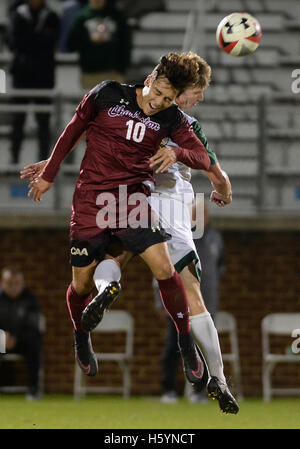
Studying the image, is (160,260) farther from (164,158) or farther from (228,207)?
(228,207)

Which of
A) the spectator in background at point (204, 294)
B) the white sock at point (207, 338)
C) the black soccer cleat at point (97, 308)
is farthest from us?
the spectator in background at point (204, 294)

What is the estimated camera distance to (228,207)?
13.1 m

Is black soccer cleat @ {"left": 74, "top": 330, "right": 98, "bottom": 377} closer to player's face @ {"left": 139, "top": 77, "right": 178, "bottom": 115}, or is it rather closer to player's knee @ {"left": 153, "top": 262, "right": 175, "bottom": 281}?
player's knee @ {"left": 153, "top": 262, "right": 175, "bottom": 281}

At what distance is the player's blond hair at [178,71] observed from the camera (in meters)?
6.84

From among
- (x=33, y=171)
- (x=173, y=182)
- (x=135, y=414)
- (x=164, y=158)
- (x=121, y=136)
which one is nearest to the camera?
(x=164, y=158)

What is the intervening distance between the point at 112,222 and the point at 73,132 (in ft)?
1.99

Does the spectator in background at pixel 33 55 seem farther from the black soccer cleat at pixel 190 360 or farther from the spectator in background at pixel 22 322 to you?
the black soccer cleat at pixel 190 360

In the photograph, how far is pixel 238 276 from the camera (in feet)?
44.8

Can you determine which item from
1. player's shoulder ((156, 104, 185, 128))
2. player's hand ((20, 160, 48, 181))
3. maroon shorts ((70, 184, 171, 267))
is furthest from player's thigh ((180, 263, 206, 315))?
player's hand ((20, 160, 48, 181))

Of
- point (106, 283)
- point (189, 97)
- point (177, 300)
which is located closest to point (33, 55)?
point (189, 97)

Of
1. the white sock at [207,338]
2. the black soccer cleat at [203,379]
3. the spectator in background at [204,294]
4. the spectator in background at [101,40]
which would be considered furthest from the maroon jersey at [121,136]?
the spectator in background at [101,40]

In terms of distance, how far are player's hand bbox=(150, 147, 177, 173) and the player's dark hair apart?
0.39 meters

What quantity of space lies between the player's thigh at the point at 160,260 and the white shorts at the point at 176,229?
0.35 m

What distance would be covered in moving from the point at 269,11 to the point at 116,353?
5.05 metres
